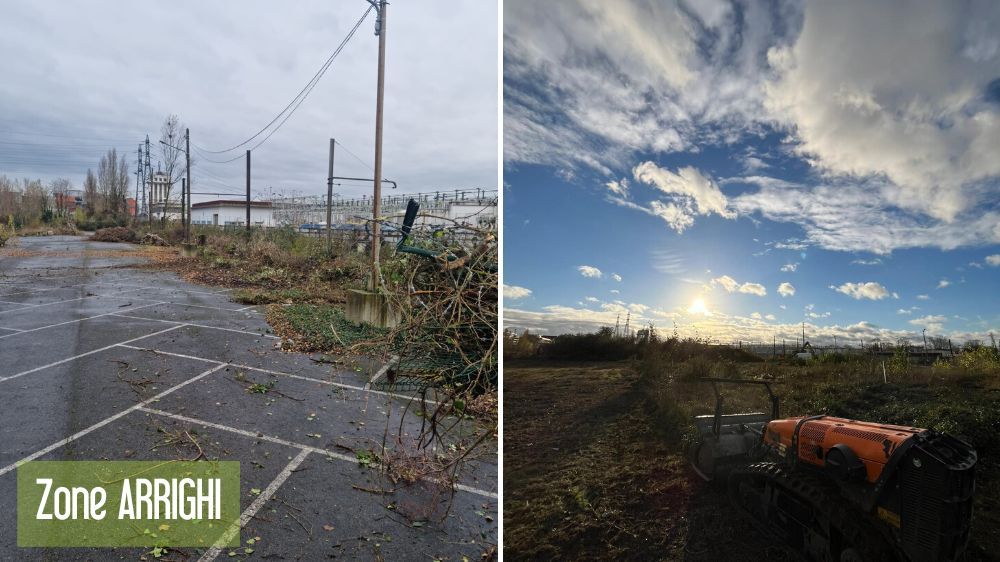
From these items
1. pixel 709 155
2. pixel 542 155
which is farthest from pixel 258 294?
pixel 709 155

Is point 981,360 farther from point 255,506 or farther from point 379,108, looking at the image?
point 379,108

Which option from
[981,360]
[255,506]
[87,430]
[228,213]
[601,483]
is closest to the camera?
[981,360]

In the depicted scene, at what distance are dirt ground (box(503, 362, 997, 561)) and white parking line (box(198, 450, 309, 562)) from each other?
89 cm

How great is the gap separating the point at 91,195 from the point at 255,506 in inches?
178

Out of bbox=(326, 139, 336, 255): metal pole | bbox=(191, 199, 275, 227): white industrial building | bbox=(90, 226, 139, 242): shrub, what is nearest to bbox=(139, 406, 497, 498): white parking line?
bbox=(90, 226, 139, 242): shrub

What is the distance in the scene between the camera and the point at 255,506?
1.76 metres

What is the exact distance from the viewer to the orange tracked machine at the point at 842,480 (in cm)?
89

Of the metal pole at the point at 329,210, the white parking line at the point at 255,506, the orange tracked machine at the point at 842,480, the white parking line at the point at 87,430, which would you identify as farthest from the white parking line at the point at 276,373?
the metal pole at the point at 329,210

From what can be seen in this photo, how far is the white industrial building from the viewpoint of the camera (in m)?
11.9

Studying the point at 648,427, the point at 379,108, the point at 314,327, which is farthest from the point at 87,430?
the point at 379,108

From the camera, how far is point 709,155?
4.23 ft

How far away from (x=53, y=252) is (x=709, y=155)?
216 inches

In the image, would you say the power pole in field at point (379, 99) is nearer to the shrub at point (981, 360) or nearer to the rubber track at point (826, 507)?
the rubber track at point (826, 507)

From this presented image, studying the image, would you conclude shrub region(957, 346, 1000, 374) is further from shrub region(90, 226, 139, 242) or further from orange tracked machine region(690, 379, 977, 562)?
shrub region(90, 226, 139, 242)
